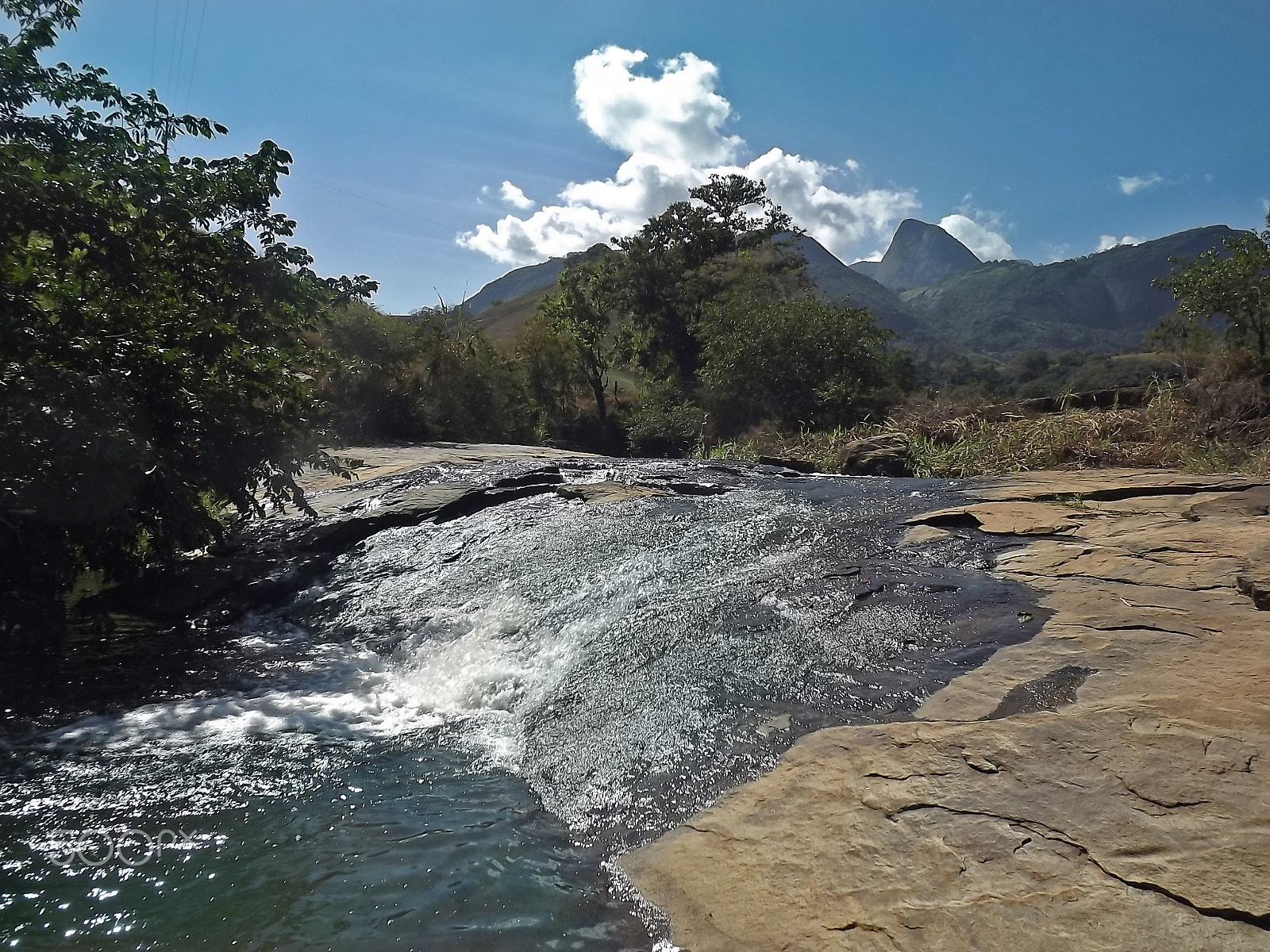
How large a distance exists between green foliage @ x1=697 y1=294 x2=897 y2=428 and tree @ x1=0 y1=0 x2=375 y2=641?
37.9 ft

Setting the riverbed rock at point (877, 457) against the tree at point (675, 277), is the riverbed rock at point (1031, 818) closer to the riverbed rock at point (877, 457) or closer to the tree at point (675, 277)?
the riverbed rock at point (877, 457)

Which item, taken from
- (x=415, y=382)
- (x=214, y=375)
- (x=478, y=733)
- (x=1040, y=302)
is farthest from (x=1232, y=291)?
(x=1040, y=302)

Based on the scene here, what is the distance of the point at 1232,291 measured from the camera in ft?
39.2

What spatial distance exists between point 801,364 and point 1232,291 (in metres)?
7.90

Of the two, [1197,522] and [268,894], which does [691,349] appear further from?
[268,894]

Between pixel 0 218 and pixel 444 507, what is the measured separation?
4479mm

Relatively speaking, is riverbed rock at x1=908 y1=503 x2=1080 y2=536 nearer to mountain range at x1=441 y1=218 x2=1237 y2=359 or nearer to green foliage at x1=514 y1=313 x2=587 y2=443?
green foliage at x1=514 y1=313 x2=587 y2=443

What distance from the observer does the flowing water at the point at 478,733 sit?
9.01 ft

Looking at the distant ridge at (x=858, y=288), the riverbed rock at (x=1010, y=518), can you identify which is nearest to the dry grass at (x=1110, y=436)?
the riverbed rock at (x=1010, y=518)

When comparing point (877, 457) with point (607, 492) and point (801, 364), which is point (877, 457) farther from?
point (801, 364)

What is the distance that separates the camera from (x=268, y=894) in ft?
9.22

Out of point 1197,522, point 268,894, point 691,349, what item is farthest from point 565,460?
point 691,349

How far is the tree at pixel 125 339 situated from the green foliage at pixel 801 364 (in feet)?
37.9

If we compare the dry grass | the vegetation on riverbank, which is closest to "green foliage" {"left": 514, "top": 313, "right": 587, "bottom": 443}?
the vegetation on riverbank
